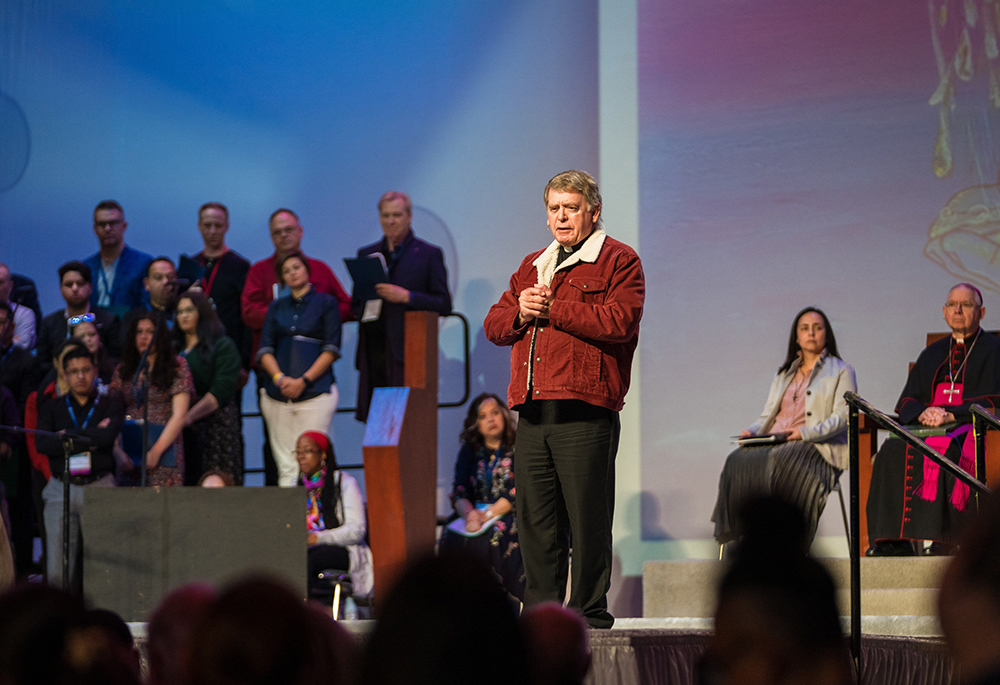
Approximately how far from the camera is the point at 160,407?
5492mm

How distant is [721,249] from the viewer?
7.25 meters

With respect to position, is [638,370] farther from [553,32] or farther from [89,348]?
[89,348]

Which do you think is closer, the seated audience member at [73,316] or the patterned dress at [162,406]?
the patterned dress at [162,406]

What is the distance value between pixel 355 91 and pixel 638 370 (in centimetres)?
297

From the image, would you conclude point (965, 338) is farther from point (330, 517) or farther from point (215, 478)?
point (215, 478)

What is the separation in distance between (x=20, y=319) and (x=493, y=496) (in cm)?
280

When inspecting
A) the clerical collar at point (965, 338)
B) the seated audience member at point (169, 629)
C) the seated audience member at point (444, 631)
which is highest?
the clerical collar at point (965, 338)

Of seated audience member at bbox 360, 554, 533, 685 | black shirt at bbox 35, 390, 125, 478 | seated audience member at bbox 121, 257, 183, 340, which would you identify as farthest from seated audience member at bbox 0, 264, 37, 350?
seated audience member at bbox 360, 554, 533, 685

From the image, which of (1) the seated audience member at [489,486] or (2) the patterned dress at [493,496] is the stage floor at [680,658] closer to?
(2) the patterned dress at [493,496]

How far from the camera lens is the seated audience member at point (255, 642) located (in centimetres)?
84

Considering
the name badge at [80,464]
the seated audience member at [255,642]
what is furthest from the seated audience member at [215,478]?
the seated audience member at [255,642]

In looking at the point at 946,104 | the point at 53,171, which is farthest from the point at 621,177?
the point at 53,171

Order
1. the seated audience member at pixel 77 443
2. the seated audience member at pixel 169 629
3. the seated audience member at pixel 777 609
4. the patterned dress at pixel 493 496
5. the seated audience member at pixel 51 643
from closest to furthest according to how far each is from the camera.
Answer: the seated audience member at pixel 777 609 → the seated audience member at pixel 51 643 → the seated audience member at pixel 169 629 → the seated audience member at pixel 77 443 → the patterned dress at pixel 493 496

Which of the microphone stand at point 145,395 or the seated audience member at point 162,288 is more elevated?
the seated audience member at point 162,288
